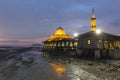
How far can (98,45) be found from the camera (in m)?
35.4

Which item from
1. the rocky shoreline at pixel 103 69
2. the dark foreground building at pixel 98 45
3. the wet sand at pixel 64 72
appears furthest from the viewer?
the dark foreground building at pixel 98 45

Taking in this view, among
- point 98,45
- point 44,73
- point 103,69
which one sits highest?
point 98,45

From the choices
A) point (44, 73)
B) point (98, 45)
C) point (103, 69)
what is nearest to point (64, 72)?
point (44, 73)

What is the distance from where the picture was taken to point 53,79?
16953mm

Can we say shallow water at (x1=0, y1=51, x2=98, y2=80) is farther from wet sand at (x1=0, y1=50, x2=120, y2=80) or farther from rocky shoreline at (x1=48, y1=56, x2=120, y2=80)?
rocky shoreline at (x1=48, y1=56, x2=120, y2=80)

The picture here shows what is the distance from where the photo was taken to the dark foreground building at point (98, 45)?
3434 centimetres

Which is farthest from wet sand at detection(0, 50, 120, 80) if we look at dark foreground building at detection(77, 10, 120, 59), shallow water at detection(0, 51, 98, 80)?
dark foreground building at detection(77, 10, 120, 59)

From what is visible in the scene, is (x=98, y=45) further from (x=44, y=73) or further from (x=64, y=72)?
(x=44, y=73)

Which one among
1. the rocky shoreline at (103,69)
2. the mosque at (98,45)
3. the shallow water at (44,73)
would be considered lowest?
the shallow water at (44,73)

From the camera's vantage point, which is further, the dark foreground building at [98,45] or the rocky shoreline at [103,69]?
the dark foreground building at [98,45]

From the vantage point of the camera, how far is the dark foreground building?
3434 cm

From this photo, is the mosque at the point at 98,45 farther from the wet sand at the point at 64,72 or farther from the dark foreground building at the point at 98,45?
the wet sand at the point at 64,72

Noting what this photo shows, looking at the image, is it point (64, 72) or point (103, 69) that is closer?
point (64, 72)

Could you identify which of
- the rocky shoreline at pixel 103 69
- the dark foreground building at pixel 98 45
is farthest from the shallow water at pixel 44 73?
the dark foreground building at pixel 98 45
